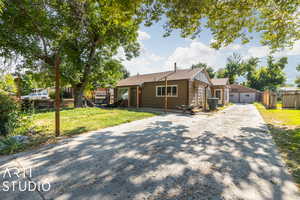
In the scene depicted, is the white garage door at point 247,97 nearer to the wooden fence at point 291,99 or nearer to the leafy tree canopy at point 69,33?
the wooden fence at point 291,99

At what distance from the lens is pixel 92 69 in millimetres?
12609

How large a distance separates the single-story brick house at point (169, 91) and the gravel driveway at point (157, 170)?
806 cm

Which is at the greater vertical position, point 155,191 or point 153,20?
point 153,20

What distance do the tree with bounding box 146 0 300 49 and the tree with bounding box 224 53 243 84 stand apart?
35825 mm

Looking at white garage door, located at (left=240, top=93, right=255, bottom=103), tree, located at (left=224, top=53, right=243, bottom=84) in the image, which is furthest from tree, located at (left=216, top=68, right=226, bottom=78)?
white garage door, located at (left=240, top=93, right=255, bottom=103)

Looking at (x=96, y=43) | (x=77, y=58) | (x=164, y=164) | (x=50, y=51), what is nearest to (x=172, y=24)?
(x=164, y=164)

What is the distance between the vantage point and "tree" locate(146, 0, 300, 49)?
19.0ft

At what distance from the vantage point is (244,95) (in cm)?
3061

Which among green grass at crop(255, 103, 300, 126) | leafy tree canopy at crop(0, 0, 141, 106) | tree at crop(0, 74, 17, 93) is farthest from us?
leafy tree canopy at crop(0, 0, 141, 106)

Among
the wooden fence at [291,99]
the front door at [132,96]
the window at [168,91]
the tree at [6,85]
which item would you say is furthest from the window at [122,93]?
the wooden fence at [291,99]

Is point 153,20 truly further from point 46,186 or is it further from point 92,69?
point 92,69

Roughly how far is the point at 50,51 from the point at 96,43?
3.61 metres

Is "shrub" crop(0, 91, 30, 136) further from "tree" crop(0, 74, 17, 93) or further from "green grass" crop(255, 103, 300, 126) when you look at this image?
"green grass" crop(255, 103, 300, 126)

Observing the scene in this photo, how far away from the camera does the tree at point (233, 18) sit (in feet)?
19.0
